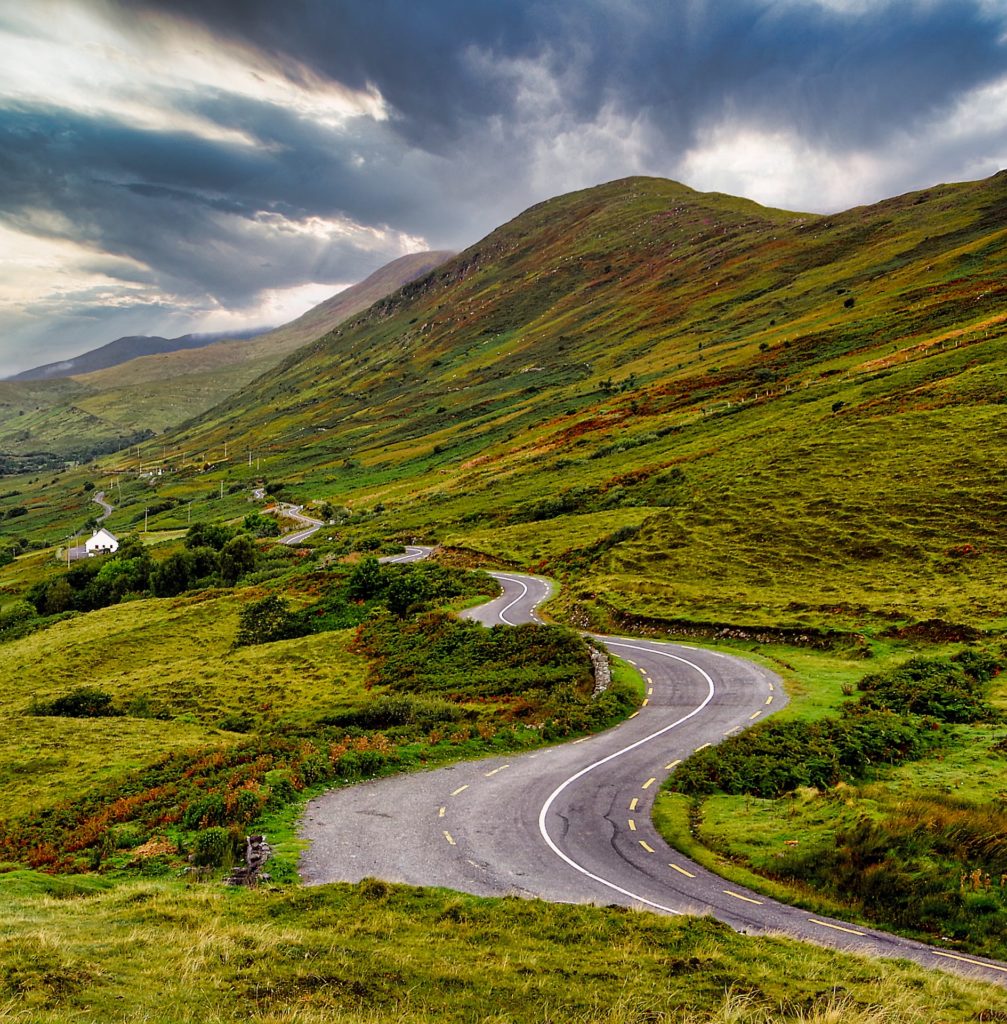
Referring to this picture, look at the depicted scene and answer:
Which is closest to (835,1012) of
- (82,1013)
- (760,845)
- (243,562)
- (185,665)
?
(760,845)

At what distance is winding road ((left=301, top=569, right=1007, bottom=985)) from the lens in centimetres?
1645

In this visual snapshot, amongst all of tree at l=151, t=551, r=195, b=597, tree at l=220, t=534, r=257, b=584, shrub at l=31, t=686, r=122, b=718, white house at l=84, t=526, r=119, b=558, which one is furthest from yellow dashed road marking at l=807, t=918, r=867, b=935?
white house at l=84, t=526, r=119, b=558

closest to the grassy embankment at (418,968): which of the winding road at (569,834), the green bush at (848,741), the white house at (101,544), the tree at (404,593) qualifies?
the winding road at (569,834)

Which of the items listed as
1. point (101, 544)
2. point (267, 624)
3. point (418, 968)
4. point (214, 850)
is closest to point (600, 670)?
point (214, 850)

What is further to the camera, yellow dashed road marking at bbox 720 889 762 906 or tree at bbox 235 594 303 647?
tree at bbox 235 594 303 647

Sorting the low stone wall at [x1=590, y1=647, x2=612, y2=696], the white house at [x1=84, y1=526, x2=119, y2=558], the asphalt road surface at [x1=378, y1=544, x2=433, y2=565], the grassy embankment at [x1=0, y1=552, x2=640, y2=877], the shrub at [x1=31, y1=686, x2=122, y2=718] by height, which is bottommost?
the shrub at [x1=31, y1=686, x2=122, y2=718]

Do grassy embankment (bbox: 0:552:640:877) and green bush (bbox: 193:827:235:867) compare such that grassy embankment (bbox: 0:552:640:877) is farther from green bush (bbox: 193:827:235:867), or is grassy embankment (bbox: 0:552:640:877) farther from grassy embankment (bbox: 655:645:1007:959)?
grassy embankment (bbox: 655:645:1007:959)

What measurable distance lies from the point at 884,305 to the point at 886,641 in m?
143

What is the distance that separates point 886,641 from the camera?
38438mm

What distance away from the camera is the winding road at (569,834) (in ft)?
54.0

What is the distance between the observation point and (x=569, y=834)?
69.2 feet

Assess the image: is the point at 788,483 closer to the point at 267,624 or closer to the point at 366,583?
the point at 366,583

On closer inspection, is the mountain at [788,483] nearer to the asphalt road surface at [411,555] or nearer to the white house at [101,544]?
the asphalt road surface at [411,555]

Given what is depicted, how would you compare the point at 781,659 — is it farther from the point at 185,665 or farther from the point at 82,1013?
the point at 185,665
